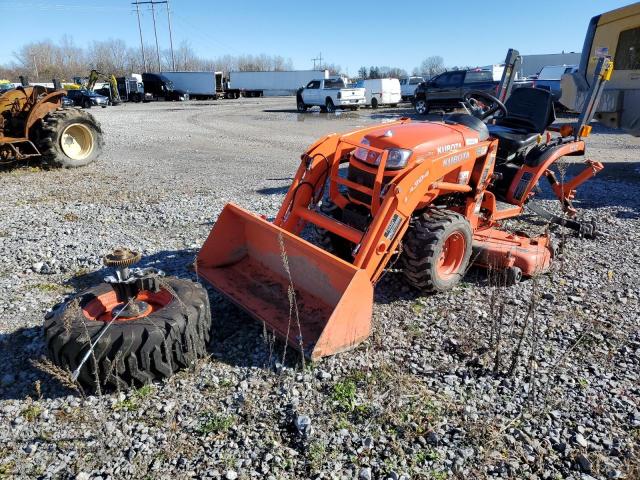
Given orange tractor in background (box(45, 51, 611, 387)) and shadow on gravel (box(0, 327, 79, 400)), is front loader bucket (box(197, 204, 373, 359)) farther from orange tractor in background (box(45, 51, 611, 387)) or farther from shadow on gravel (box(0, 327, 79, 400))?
shadow on gravel (box(0, 327, 79, 400))

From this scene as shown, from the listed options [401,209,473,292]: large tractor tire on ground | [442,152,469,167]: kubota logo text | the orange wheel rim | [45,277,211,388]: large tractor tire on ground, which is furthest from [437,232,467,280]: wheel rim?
the orange wheel rim

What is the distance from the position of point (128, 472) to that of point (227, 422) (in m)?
0.58

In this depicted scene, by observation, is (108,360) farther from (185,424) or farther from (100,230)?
(100,230)

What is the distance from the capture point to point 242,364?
138 inches

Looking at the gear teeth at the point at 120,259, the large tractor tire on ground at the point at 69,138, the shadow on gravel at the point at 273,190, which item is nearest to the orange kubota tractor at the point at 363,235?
the gear teeth at the point at 120,259

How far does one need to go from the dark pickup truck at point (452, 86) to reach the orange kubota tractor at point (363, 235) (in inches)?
678

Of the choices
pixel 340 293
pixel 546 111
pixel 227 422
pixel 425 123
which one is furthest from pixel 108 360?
pixel 546 111

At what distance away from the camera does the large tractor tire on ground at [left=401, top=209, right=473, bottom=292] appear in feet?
13.5

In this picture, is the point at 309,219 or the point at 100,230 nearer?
the point at 309,219

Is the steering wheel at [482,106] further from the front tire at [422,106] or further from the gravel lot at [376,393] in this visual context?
the front tire at [422,106]

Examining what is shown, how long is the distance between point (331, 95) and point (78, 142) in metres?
16.5

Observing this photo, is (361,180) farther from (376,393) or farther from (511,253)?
(376,393)

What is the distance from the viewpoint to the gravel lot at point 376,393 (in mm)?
2664

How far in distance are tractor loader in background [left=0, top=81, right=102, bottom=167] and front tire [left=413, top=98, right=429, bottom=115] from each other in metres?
15.8
